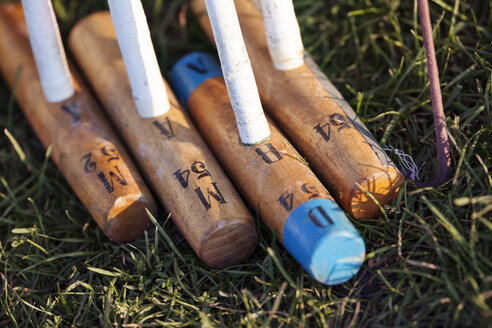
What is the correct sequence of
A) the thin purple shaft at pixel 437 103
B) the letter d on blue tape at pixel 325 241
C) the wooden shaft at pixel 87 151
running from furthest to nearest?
the wooden shaft at pixel 87 151
the thin purple shaft at pixel 437 103
the letter d on blue tape at pixel 325 241

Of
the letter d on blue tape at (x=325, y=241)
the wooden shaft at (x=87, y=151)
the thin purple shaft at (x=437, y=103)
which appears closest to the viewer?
the letter d on blue tape at (x=325, y=241)

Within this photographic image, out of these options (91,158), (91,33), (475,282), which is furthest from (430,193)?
(91,33)

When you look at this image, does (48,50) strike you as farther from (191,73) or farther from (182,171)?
(182,171)

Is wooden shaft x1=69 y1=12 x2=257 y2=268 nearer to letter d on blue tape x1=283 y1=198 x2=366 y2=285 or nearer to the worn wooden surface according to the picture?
the worn wooden surface

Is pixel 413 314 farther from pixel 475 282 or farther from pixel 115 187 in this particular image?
pixel 115 187

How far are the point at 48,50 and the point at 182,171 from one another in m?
0.86

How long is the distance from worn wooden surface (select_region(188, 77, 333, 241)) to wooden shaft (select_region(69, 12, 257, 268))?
61 millimetres

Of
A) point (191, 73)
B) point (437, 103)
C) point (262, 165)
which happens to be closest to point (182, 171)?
point (262, 165)

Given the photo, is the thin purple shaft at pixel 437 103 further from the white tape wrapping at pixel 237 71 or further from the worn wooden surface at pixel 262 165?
the white tape wrapping at pixel 237 71

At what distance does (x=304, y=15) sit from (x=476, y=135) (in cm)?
122

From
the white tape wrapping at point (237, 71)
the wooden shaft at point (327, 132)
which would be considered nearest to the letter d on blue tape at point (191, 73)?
the wooden shaft at point (327, 132)

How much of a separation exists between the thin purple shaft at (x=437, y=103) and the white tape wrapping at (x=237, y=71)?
26.3 inches

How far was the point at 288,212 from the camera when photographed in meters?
1.91

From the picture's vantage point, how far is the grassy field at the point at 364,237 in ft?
6.03
